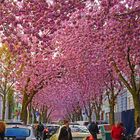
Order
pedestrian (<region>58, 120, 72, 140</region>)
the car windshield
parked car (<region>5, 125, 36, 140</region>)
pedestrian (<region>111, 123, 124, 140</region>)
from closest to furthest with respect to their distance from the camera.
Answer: parked car (<region>5, 125, 36, 140</region>) < the car windshield < pedestrian (<region>58, 120, 72, 140</region>) < pedestrian (<region>111, 123, 124, 140</region>)

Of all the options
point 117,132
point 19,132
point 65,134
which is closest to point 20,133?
point 19,132

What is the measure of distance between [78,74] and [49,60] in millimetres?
3153

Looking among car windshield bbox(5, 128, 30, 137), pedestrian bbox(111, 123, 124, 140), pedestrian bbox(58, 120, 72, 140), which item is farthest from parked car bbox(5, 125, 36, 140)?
pedestrian bbox(111, 123, 124, 140)

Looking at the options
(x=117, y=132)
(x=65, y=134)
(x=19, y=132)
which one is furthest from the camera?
A: (x=117, y=132)

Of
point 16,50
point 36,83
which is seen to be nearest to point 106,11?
point 16,50

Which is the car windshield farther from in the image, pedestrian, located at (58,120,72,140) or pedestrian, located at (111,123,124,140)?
pedestrian, located at (111,123,124,140)

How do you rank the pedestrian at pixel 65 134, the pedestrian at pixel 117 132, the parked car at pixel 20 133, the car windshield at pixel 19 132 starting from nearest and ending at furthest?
the parked car at pixel 20 133 → the car windshield at pixel 19 132 → the pedestrian at pixel 65 134 → the pedestrian at pixel 117 132

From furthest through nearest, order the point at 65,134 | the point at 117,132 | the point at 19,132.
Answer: the point at 117,132 → the point at 65,134 → the point at 19,132

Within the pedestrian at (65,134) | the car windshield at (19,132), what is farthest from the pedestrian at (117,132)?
the car windshield at (19,132)

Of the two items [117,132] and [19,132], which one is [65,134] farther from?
[117,132]

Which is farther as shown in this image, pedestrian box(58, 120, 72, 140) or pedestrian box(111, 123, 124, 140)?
pedestrian box(111, 123, 124, 140)

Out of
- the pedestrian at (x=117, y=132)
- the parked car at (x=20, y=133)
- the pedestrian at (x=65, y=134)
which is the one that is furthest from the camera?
the pedestrian at (x=117, y=132)

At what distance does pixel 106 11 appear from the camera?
14570 millimetres

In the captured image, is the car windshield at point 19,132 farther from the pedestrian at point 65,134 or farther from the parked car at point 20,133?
the pedestrian at point 65,134
